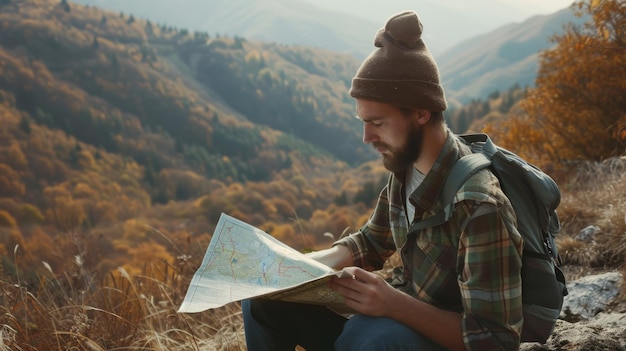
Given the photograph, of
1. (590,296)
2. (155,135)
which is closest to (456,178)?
(590,296)

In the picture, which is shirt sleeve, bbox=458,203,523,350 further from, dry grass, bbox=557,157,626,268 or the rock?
dry grass, bbox=557,157,626,268

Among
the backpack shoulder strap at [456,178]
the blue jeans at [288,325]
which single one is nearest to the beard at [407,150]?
the backpack shoulder strap at [456,178]

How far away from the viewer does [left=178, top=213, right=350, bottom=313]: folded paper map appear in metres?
1.53

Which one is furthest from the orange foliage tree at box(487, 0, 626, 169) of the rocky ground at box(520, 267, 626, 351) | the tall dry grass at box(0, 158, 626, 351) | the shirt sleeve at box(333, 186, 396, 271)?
the shirt sleeve at box(333, 186, 396, 271)

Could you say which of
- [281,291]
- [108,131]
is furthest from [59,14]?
[281,291]

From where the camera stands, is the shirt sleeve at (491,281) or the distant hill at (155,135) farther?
the distant hill at (155,135)

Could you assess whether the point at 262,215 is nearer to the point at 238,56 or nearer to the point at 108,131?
the point at 108,131

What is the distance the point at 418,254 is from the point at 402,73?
0.53 metres

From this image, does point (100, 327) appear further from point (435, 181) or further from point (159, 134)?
point (159, 134)

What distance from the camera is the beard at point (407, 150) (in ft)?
5.73

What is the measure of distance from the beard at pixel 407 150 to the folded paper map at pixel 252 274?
381 millimetres

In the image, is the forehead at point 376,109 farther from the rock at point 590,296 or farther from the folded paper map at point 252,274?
the rock at point 590,296

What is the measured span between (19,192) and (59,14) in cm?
4874

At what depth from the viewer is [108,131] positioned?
8469 cm
